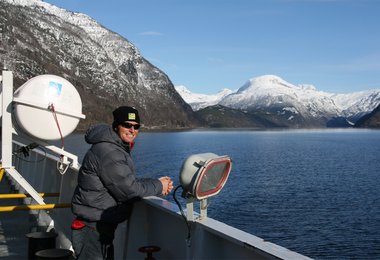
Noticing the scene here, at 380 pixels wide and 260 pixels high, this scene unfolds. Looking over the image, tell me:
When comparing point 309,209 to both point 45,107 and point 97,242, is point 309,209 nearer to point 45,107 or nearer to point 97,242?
point 45,107

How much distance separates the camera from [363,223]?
33.2m

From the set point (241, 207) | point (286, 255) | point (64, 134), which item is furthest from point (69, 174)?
point (241, 207)

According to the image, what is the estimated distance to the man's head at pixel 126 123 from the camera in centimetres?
500

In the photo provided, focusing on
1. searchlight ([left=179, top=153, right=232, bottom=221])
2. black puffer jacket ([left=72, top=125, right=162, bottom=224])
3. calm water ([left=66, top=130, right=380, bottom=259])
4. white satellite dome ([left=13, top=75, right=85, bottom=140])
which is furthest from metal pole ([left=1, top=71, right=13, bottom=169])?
calm water ([left=66, top=130, right=380, bottom=259])

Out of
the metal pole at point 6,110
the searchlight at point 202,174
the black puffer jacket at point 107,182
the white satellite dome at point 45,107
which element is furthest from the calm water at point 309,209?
the searchlight at point 202,174

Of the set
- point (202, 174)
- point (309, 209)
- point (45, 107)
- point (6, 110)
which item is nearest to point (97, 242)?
point (202, 174)

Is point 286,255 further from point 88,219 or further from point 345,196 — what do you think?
point 345,196

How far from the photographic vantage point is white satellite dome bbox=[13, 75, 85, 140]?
736cm

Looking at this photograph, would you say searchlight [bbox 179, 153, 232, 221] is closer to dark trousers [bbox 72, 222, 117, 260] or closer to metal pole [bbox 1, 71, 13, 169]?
dark trousers [bbox 72, 222, 117, 260]

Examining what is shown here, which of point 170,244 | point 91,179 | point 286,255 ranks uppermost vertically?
point 91,179

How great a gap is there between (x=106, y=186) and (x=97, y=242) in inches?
27.1

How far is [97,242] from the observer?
16.8 ft

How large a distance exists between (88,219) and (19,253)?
107 inches

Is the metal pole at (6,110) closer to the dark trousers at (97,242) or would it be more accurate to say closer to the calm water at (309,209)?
the dark trousers at (97,242)
